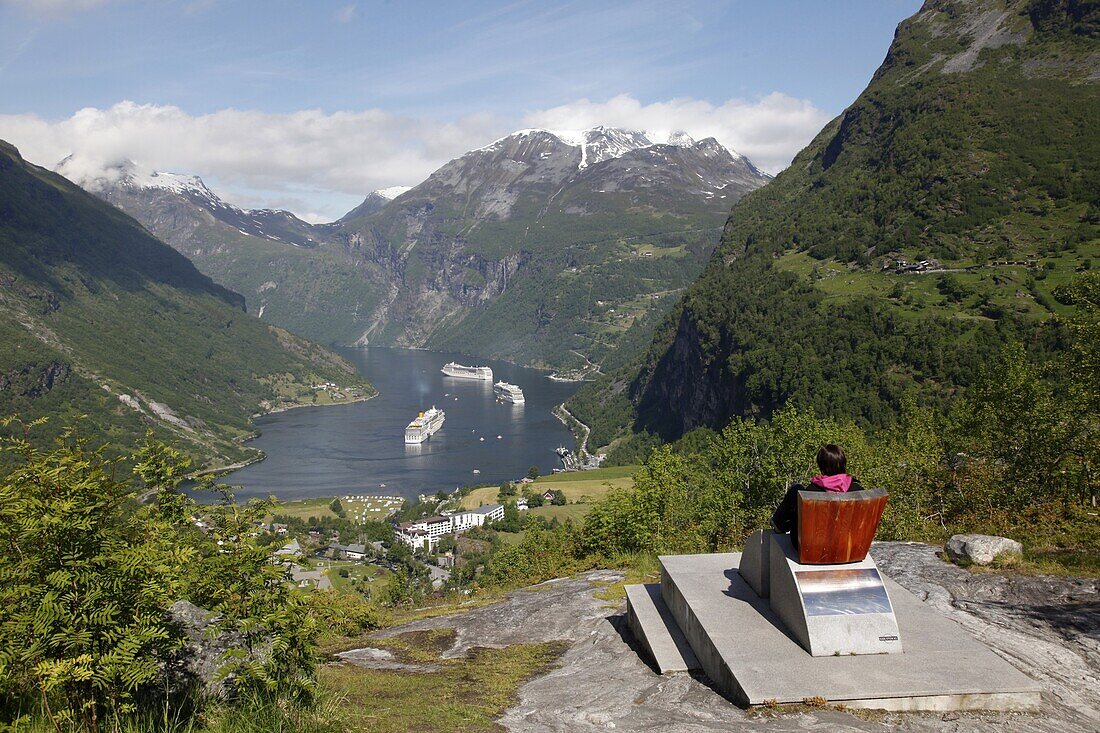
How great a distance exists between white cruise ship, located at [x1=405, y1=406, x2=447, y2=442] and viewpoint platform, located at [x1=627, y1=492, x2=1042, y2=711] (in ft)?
463

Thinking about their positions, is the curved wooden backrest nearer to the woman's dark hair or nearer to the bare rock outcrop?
the woman's dark hair

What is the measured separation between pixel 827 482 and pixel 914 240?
124 metres

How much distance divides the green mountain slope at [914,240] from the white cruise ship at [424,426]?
37565 mm

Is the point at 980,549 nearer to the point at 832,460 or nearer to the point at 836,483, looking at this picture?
the point at 836,483

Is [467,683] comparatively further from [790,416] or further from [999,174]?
[999,174]

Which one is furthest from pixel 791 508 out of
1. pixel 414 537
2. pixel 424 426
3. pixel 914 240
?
pixel 424 426

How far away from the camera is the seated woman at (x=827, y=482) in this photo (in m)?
9.73

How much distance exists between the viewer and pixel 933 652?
9000mm

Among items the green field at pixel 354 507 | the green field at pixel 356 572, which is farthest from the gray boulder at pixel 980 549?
the green field at pixel 354 507

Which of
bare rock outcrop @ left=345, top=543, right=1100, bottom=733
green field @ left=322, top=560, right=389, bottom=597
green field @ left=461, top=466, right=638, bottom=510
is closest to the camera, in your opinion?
bare rock outcrop @ left=345, top=543, right=1100, bottom=733

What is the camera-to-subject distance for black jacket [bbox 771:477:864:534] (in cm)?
984

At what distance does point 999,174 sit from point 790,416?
110 meters

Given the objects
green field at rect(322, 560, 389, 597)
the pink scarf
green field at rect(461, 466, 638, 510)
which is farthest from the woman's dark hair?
green field at rect(461, 466, 638, 510)

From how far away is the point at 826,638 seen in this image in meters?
9.18
